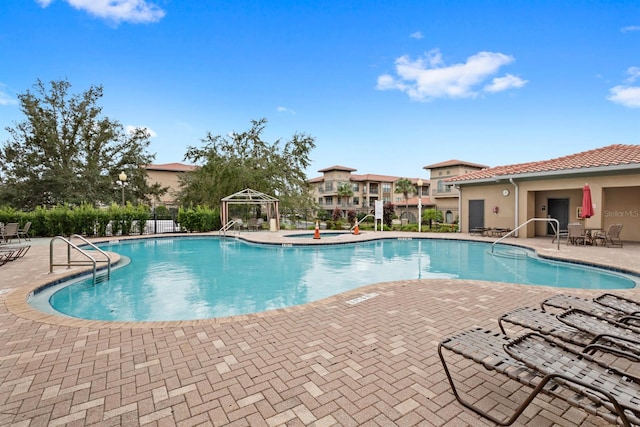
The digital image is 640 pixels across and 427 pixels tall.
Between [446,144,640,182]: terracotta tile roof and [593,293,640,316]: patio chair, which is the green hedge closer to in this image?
[446,144,640,182]: terracotta tile roof

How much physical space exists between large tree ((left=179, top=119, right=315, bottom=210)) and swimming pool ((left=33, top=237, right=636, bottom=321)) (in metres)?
9.93

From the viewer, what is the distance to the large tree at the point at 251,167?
23000 mm

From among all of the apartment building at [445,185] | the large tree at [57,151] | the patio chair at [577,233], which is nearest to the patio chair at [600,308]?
the patio chair at [577,233]

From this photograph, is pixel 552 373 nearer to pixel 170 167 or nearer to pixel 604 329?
pixel 604 329

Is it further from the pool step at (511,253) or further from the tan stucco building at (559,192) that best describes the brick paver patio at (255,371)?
the tan stucco building at (559,192)

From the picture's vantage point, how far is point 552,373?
1767mm

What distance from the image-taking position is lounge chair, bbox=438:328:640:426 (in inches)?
64.0

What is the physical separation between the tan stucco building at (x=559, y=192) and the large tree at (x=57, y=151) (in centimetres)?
2613

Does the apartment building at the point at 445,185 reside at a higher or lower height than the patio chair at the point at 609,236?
higher

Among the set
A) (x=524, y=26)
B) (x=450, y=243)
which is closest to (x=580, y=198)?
(x=450, y=243)

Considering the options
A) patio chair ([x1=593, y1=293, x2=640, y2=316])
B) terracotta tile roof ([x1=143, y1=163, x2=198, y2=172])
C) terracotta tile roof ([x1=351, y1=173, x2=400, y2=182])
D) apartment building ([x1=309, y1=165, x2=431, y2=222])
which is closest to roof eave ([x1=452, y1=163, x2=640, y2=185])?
patio chair ([x1=593, y1=293, x2=640, y2=316])

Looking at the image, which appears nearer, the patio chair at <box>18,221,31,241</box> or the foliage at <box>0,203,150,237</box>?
the patio chair at <box>18,221,31,241</box>

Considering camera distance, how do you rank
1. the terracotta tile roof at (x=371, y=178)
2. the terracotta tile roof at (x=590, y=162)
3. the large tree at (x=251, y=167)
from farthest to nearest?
the terracotta tile roof at (x=371, y=178) < the large tree at (x=251, y=167) < the terracotta tile roof at (x=590, y=162)

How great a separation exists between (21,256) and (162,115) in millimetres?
11498
